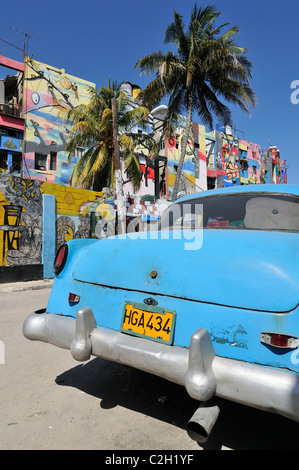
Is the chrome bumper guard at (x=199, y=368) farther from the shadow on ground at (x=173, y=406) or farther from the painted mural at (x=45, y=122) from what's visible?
the painted mural at (x=45, y=122)

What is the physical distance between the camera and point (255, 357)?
61.2 inches

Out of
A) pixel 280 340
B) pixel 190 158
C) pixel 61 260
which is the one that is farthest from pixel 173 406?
pixel 190 158

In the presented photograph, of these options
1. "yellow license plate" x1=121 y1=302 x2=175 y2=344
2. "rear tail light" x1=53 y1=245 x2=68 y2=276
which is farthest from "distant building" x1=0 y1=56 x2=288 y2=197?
Answer: "yellow license plate" x1=121 y1=302 x2=175 y2=344

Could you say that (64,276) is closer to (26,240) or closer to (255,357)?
(255,357)

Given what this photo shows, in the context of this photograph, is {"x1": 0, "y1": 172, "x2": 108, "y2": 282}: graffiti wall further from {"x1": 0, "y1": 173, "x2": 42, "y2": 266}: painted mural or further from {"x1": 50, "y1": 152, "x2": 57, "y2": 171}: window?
{"x1": 50, "y1": 152, "x2": 57, "y2": 171}: window

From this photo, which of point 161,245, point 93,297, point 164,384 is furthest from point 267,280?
point 164,384

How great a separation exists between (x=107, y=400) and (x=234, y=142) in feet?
118

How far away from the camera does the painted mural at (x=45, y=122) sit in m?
20.9

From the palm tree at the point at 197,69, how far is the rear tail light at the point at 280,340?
524 inches

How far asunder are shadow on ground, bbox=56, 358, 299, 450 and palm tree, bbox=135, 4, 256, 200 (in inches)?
485

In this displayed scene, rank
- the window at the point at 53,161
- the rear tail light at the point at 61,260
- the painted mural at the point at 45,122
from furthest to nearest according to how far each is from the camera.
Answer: the window at the point at 53,161 < the painted mural at the point at 45,122 < the rear tail light at the point at 61,260

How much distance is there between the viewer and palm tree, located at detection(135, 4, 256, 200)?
14.4 m

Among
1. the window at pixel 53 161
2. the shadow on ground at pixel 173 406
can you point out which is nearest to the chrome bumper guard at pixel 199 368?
the shadow on ground at pixel 173 406

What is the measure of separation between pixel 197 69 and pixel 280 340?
53.1ft
